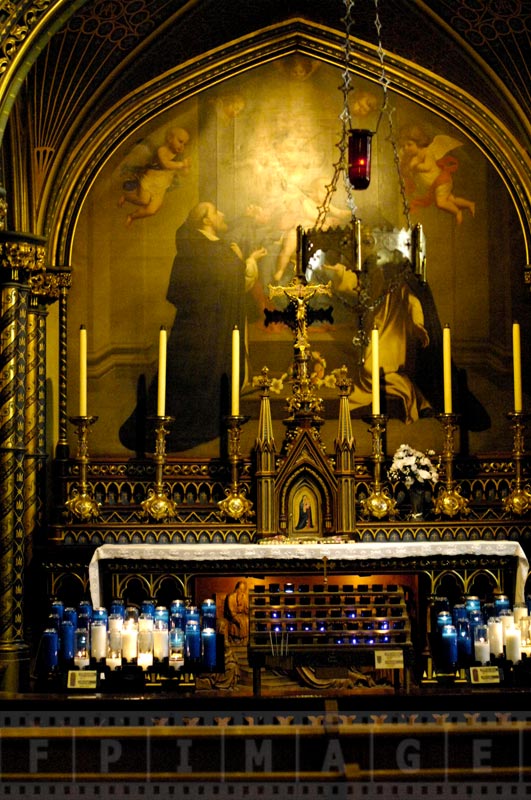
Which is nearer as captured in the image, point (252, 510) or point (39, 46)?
point (39, 46)

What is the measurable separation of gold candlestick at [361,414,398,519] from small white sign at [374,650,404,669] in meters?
3.52

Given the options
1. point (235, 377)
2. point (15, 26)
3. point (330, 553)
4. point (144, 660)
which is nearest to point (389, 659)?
point (144, 660)

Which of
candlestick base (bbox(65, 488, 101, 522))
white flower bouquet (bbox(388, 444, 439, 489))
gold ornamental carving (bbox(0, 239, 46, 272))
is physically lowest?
candlestick base (bbox(65, 488, 101, 522))

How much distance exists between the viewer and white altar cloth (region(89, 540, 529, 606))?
11.9m

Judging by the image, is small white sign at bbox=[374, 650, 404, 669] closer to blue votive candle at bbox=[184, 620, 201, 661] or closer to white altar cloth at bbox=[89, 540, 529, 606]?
blue votive candle at bbox=[184, 620, 201, 661]

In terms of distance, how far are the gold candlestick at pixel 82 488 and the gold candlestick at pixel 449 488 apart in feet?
10.8

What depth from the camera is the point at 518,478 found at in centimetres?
A: 1291

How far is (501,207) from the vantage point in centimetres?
1386

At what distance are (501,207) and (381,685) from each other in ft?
16.7

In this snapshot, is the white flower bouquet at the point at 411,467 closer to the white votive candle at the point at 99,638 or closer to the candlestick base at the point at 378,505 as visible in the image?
the candlestick base at the point at 378,505

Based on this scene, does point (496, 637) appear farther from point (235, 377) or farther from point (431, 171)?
point (431, 171)

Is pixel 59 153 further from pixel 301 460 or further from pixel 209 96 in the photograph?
pixel 301 460

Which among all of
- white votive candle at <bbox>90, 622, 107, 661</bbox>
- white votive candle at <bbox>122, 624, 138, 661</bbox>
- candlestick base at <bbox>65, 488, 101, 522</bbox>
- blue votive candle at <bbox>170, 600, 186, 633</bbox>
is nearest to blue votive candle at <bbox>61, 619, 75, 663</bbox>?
white votive candle at <bbox>90, 622, 107, 661</bbox>
